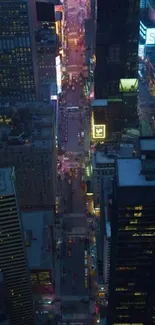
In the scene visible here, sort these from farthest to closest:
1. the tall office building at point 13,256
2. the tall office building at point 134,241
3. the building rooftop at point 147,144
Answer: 1. the tall office building at point 13,256
2. the building rooftop at point 147,144
3. the tall office building at point 134,241

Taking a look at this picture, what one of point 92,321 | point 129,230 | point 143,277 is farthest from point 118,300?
point 92,321

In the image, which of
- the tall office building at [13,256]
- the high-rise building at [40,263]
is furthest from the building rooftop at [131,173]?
the high-rise building at [40,263]

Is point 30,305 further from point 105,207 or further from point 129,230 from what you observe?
point 129,230

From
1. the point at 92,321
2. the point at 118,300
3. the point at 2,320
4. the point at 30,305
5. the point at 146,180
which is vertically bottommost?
the point at 92,321

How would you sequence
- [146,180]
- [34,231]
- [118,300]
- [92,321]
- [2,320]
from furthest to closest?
1. [34,231]
2. [92,321]
3. [2,320]
4. [118,300]
5. [146,180]

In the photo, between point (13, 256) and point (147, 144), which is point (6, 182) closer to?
point (13, 256)

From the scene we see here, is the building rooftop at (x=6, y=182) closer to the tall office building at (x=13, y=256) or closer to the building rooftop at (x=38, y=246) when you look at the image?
the tall office building at (x=13, y=256)

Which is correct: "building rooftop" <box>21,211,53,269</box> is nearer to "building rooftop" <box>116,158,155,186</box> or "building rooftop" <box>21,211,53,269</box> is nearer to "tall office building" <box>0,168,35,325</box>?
A: "tall office building" <box>0,168,35,325</box>

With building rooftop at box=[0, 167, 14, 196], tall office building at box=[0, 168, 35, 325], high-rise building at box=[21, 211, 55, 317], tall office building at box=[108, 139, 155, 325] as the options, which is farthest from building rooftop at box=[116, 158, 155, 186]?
high-rise building at box=[21, 211, 55, 317]
